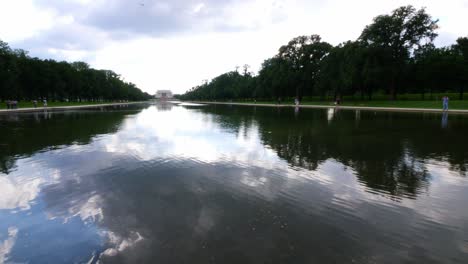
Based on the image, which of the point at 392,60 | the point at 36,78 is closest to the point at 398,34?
the point at 392,60

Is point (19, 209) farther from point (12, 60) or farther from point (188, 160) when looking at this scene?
point (12, 60)

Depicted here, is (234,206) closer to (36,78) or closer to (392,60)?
(392,60)

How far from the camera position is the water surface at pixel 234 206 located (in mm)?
3682

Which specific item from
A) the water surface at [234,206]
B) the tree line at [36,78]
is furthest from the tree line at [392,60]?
the tree line at [36,78]

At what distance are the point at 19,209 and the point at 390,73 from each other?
58.5m

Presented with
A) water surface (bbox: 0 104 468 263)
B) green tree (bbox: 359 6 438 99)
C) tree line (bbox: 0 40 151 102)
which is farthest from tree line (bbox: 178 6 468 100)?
tree line (bbox: 0 40 151 102)

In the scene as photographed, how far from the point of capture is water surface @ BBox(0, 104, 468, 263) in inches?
145

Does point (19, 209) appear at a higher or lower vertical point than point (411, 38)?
lower

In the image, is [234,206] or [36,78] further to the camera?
[36,78]

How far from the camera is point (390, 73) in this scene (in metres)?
50.1

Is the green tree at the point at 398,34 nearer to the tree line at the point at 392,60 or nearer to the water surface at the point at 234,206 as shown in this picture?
the tree line at the point at 392,60

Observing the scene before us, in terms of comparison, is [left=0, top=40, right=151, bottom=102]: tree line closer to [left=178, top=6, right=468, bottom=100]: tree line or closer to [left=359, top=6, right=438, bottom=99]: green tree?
[left=178, top=6, right=468, bottom=100]: tree line

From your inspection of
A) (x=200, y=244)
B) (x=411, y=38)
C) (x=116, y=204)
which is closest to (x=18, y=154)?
(x=116, y=204)

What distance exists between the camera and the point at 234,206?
516 centimetres
